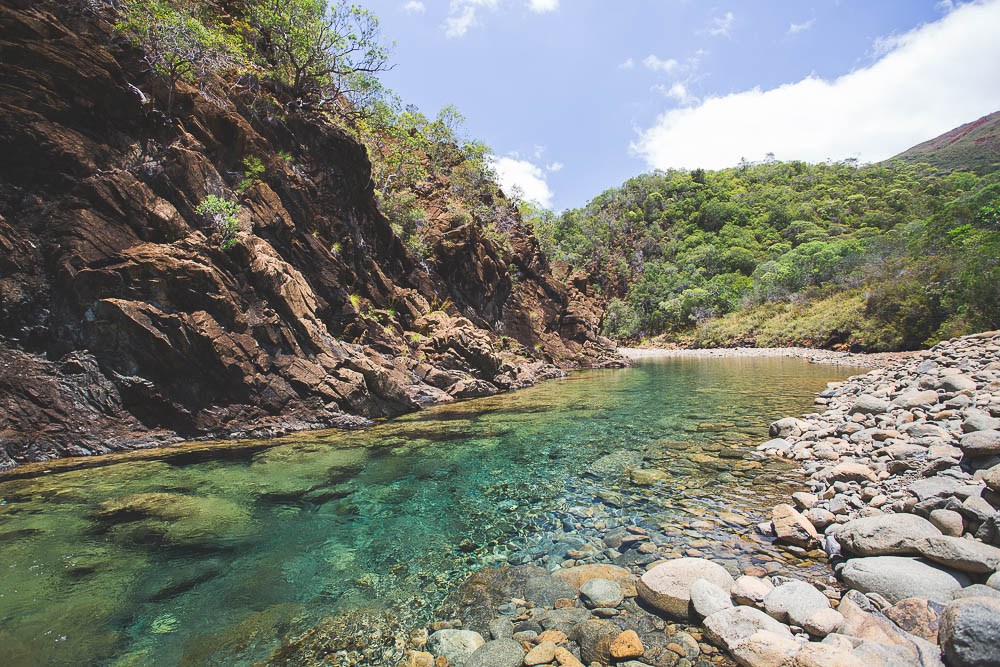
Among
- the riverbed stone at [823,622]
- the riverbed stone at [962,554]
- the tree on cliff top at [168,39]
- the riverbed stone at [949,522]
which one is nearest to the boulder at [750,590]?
the riverbed stone at [823,622]

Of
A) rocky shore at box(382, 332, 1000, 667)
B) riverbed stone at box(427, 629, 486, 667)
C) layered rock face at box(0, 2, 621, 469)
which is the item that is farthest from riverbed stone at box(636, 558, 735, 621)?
layered rock face at box(0, 2, 621, 469)

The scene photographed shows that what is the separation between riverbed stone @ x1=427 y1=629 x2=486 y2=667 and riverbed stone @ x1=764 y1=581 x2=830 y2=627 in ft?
9.45

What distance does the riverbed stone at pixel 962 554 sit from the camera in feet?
13.0

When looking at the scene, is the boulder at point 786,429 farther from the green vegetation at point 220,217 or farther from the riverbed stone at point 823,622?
the green vegetation at point 220,217

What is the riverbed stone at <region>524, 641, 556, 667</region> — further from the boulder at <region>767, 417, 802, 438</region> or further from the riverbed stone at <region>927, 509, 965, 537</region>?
the boulder at <region>767, 417, 802, 438</region>

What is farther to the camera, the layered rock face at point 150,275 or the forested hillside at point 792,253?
the forested hillside at point 792,253

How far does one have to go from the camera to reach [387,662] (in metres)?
3.79

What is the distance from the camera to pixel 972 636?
9.89ft

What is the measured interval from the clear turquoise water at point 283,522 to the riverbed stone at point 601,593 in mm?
1391

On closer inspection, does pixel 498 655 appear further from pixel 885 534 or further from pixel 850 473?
pixel 850 473

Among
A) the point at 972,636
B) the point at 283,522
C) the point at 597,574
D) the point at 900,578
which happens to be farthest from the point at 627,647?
the point at 283,522

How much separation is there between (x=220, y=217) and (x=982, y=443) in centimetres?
1918

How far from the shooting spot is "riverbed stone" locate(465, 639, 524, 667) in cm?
374

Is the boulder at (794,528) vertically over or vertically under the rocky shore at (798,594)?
under
